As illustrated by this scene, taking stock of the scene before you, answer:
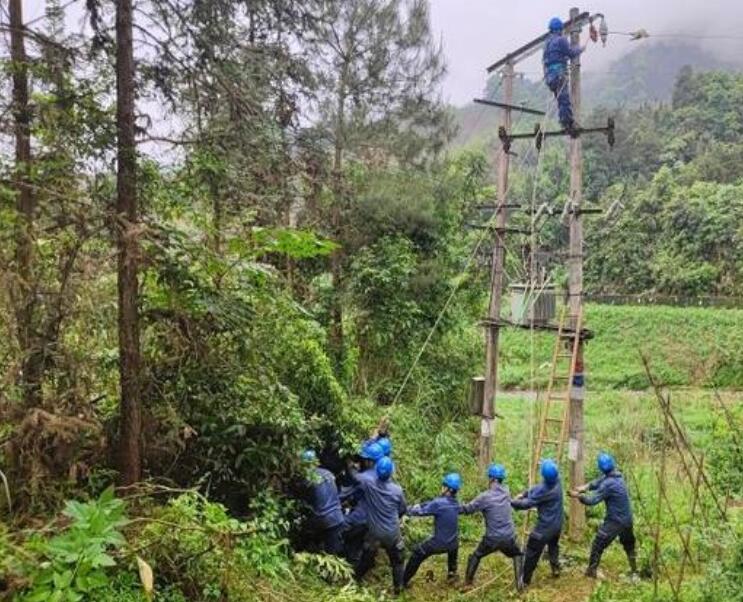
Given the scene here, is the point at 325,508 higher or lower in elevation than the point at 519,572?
higher

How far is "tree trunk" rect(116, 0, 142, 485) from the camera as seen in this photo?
6.18 meters

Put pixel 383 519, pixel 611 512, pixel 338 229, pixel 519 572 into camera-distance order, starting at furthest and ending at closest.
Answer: pixel 338 229 → pixel 611 512 → pixel 519 572 → pixel 383 519

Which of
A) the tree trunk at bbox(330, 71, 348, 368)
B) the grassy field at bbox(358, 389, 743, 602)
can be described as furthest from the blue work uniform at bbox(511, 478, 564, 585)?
the tree trunk at bbox(330, 71, 348, 368)

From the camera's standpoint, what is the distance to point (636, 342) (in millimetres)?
30281

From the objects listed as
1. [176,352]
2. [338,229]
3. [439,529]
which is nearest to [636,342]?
[338,229]

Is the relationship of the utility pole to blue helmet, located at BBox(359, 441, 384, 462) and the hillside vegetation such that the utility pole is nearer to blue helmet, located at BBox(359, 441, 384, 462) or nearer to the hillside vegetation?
the hillside vegetation

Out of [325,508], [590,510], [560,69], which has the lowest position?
[590,510]

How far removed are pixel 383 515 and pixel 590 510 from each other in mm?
5606

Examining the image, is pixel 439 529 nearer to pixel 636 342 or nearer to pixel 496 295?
pixel 496 295

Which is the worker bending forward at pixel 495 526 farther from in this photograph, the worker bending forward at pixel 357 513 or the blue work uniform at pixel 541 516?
the worker bending forward at pixel 357 513

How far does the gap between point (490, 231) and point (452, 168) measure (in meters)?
4.02

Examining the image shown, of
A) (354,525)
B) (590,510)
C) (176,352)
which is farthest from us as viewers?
(590,510)

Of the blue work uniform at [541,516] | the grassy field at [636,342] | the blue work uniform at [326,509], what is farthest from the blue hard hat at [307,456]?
the grassy field at [636,342]

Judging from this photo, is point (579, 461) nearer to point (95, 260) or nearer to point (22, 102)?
point (95, 260)
